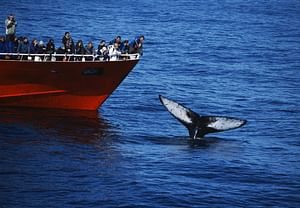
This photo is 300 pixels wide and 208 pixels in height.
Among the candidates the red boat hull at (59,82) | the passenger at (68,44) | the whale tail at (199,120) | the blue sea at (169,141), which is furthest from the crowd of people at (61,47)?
the whale tail at (199,120)

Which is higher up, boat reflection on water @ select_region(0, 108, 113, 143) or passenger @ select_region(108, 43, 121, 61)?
passenger @ select_region(108, 43, 121, 61)

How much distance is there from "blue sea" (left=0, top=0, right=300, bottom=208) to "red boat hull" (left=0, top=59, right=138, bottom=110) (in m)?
0.76

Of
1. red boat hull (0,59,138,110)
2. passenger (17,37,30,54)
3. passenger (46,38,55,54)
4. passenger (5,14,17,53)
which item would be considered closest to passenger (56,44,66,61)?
red boat hull (0,59,138,110)

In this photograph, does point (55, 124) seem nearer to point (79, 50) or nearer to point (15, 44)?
point (79, 50)

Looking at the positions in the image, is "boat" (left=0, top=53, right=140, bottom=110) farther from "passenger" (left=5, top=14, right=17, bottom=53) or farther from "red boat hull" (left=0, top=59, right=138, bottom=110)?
"passenger" (left=5, top=14, right=17, bottom=53)

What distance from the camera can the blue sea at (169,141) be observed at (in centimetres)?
4462

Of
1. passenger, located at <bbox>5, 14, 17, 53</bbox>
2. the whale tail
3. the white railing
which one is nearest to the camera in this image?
the whale tail

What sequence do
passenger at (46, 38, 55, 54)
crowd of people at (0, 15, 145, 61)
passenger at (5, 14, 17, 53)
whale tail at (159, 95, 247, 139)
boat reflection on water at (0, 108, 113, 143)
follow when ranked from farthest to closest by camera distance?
passenger at (46, 38, 55, 54) → crowd of people at (0, 15, 145, 61) → passenger at (5, 14, 17, 53) → boat reflection on water at (0, 108, 113, 143) → whale tail at (159, 95, 247, 139)

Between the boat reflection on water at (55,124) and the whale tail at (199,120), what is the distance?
17.8 ft

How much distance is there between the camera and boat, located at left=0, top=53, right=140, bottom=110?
5769 cm

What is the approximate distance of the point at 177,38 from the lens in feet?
352

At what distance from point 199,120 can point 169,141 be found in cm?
362

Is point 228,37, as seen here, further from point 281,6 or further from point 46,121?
point 46,121

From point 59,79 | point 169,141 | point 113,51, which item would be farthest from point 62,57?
point 169,141
